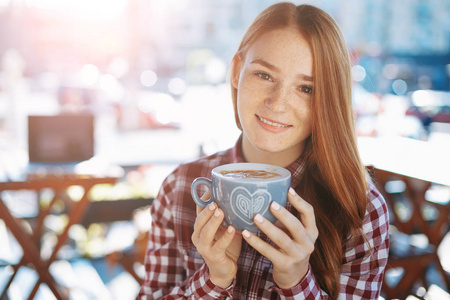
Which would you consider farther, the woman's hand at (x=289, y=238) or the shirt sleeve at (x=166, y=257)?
the shirt sleeve at (x=166, y=257)

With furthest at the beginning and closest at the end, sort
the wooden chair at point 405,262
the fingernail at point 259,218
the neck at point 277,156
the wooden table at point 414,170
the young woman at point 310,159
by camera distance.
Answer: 1. the wooden table at point 414,170
2. the wooden chair at point 405,262
3. the neck at point 277,156
4. the young woman at point 310,159
5. the fingernail at point 259,218

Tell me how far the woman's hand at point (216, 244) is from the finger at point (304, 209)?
11 centimetres

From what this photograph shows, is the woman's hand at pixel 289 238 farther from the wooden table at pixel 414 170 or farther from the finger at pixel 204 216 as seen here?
the wooden table at pixel 414 170

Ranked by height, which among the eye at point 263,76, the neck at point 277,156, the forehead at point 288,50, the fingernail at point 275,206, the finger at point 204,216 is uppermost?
the forehead at point 288,50

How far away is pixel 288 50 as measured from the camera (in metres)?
0.81

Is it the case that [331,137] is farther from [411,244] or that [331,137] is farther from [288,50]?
[411,244]

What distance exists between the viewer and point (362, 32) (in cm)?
1338

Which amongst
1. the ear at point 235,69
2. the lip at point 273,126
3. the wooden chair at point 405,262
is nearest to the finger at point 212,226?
the lip at point 273,126

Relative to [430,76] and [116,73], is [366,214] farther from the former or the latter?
[430,76]

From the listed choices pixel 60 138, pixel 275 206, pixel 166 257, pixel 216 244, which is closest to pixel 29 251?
pixel 60 138

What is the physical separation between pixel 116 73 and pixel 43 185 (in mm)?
8138

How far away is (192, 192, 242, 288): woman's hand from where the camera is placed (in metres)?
0.68

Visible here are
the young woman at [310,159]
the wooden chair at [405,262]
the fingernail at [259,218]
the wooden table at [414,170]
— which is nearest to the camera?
the fingernail at [259,218]

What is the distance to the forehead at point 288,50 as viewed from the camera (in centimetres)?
80
